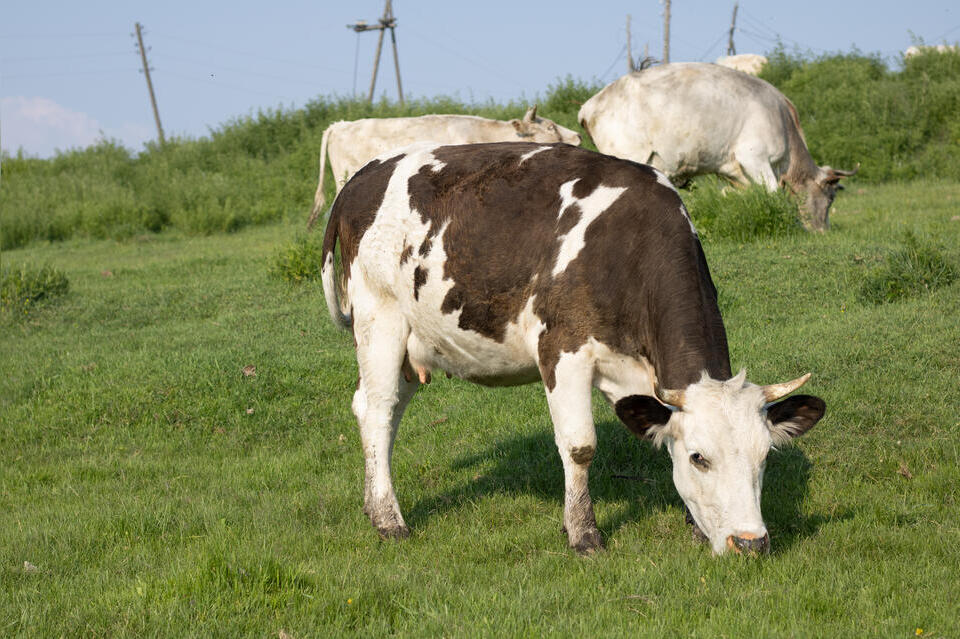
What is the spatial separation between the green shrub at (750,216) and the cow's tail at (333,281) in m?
7.71

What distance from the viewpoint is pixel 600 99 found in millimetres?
15250

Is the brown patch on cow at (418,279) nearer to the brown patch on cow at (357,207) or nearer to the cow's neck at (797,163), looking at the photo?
the brown patch on cow at (357,207)

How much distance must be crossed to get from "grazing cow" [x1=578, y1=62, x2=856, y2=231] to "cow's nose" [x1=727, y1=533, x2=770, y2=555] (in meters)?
10.1

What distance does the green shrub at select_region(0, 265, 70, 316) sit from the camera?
1290 cm

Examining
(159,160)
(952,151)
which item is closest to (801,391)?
(952,151)

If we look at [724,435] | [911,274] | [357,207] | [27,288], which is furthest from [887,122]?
[724,435]

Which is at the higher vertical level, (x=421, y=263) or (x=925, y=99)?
(x=421, y=263)

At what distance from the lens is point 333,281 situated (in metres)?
6.68

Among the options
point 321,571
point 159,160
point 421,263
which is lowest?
point 159,160

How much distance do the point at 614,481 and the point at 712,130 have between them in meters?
8.91

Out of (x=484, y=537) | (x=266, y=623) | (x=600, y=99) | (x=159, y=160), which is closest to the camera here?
(x=266, y=623)

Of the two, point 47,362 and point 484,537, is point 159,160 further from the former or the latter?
point 484,537

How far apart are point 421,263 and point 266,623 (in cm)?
230

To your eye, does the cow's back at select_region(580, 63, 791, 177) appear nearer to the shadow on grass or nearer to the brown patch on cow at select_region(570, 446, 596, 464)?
the shadow on grass
